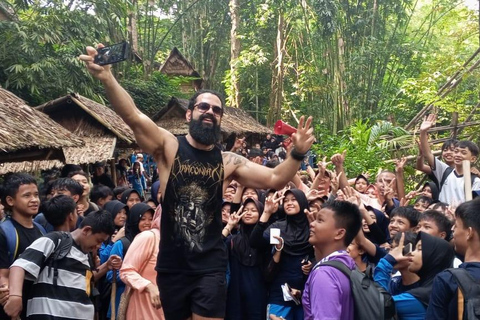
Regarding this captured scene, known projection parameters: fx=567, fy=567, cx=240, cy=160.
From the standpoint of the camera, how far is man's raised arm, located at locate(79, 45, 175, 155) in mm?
3480

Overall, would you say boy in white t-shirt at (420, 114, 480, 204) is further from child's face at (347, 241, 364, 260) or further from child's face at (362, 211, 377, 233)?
child's face at (347, 241, 364, 260)

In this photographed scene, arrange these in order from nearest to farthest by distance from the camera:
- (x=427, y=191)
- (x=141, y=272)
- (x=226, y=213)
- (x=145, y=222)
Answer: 1. (x=141, y=272)
2. (x=145, y=222)
3. (x=226, y=213)
4. (x=427, y=191)

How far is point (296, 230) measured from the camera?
225 inches

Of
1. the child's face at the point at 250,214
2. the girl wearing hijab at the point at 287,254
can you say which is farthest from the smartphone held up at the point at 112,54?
the child's face at the point at 250,214

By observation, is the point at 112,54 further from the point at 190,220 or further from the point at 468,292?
the point at 468,292

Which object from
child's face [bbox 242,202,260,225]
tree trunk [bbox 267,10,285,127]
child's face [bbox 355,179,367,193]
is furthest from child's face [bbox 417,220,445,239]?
tree trunk [bbox 267,10,285,127]

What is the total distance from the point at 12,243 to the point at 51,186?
2.05 metres

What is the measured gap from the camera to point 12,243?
4398 millimetres

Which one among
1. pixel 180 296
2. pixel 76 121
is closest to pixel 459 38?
A: pixel 76 121

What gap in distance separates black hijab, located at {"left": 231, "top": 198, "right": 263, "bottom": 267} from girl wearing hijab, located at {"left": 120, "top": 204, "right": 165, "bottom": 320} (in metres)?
1.19

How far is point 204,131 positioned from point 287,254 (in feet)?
7.39

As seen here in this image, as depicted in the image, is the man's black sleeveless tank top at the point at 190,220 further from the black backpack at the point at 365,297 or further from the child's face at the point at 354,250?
the child's face at the point at 354,250

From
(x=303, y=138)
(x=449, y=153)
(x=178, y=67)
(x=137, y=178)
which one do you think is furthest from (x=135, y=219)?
(x=178, y=67)

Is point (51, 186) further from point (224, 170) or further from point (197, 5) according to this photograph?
point (197, 5)
